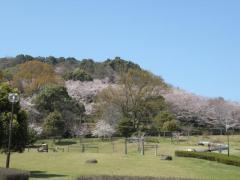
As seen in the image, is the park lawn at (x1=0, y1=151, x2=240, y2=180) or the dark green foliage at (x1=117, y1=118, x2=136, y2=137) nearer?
the park lawn at (x1=0, y1=151, x2=240, y2=180)

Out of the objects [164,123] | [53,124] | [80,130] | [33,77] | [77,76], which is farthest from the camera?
[77,76]

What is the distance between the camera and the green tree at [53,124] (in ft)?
194

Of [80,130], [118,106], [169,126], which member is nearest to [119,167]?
[169,126]

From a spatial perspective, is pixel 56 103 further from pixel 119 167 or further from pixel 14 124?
pixel 14 124

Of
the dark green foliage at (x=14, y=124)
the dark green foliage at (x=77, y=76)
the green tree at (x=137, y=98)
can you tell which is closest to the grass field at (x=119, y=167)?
the dark green foliage at (x=14, y=124)

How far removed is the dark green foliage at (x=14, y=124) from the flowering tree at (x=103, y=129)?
38.1 m

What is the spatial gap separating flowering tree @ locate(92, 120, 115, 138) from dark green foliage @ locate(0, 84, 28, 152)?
38.1 m

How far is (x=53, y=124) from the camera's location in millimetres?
59438

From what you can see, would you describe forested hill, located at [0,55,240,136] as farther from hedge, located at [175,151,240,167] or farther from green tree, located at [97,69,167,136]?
hedge, located at [175,151,240,167]

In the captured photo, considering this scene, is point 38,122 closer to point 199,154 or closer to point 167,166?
point 199,154

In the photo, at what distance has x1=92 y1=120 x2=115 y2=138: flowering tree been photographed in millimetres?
63688

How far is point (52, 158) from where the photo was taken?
116ft

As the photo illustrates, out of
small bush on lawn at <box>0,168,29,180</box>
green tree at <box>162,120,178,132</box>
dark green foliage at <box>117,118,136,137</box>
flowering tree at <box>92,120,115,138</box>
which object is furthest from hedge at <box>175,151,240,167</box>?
flowering tree at <box>92,120,115,138</box>

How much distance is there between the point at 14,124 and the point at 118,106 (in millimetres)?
44599
